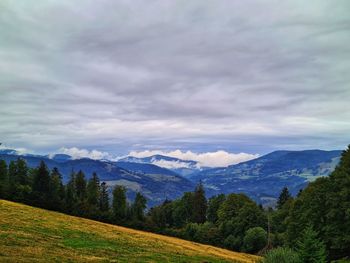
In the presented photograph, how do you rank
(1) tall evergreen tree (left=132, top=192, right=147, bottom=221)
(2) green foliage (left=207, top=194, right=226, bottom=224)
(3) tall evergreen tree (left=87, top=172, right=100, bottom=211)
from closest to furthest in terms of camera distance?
(1) tall evergreen tree (left=132, top=192, right=147, bottom=221) → (3) tall evergreen tree (left=87, top=172, right=100, bottom=211) → (2) green foliage (left=207, top=194, right=226, bottom=224)

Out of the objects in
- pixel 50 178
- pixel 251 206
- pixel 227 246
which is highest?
pixel 50 178

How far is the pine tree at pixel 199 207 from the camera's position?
13350 cm

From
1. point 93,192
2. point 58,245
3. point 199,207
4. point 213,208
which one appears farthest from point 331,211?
point 93,192

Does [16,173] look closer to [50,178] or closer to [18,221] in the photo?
[50,178]

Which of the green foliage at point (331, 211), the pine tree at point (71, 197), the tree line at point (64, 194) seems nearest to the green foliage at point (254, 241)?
the tree line at point (64, 194)

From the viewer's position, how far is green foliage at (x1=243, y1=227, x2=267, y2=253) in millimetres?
100188

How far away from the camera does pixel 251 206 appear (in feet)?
384

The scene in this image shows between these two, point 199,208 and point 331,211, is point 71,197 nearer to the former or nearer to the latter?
point 199,208

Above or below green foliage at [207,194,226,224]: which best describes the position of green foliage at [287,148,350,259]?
above

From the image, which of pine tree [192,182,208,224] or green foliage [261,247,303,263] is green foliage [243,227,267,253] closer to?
pine tree [192,182,208,224]

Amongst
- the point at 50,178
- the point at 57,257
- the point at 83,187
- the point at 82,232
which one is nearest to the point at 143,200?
the point at 83,187

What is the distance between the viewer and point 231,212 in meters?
119

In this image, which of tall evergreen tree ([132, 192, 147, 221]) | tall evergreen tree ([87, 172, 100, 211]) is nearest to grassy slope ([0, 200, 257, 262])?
tall evergreen tree ([87, 172, 100, 211])

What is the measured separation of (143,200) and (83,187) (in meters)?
21.8
